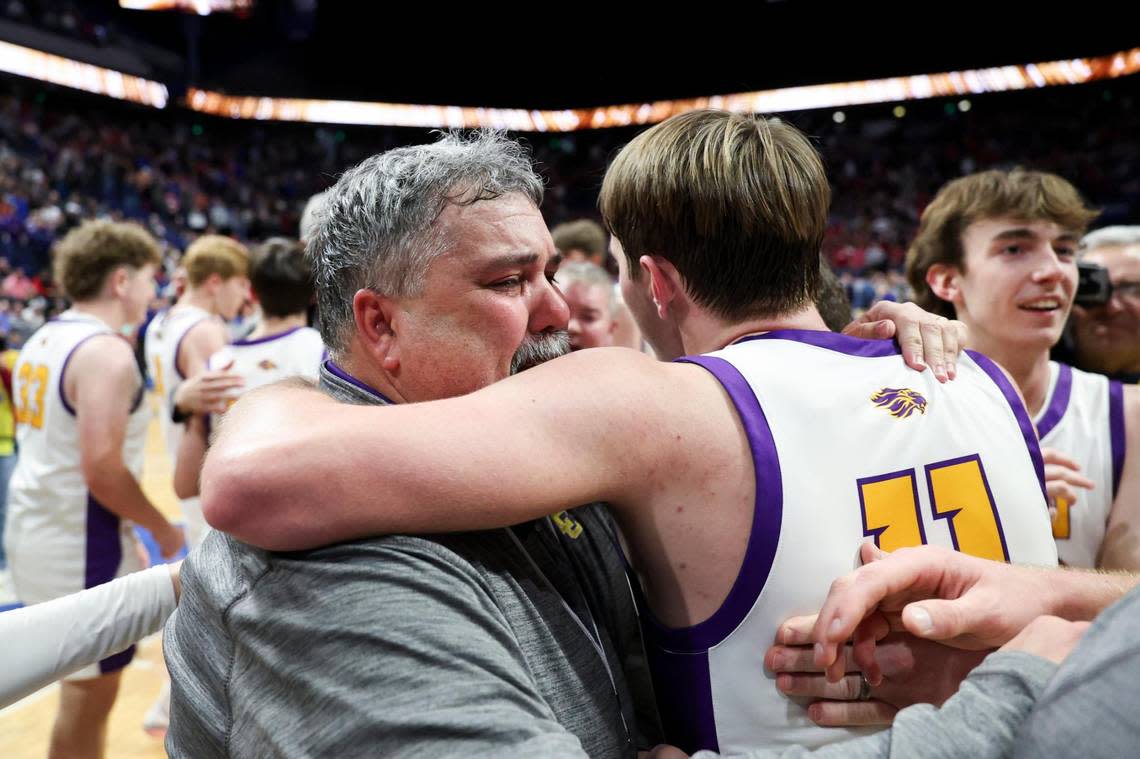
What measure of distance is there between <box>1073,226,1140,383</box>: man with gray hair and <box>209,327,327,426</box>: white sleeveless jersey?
10.5 feet

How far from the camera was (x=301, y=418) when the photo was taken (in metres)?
1.10

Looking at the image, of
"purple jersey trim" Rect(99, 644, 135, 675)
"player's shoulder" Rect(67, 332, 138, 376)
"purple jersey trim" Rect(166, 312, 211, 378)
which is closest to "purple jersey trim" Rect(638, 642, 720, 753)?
"purple jersey trim" Rect(99, 644, 135, 675)

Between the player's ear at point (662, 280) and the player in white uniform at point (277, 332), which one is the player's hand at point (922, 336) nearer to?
the player's ear at point (662, 280)

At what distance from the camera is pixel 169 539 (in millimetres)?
3518

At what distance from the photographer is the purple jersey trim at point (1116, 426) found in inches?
85.7

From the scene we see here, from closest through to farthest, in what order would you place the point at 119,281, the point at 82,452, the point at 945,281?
the point at 945,281
the point at 82,452
the point at 119,281

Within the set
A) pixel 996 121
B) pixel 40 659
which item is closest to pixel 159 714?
pixel 40 659

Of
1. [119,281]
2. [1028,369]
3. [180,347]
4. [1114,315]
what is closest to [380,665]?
[1028,369]

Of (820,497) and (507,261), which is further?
(507,261)

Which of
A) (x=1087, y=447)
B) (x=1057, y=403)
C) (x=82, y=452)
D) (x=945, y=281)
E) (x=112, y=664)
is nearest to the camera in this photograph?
(x=1087, y=447)

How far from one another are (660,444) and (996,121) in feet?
77.3

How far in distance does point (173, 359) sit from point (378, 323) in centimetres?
355

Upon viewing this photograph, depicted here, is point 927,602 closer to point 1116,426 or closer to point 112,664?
point 1116,426

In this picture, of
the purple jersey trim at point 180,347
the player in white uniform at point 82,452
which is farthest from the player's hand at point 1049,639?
the purple jersey trim at point 180,347
